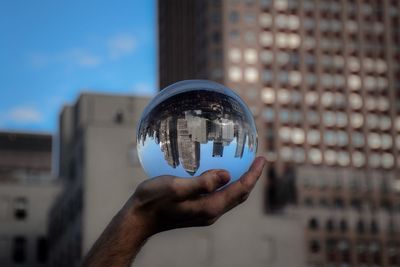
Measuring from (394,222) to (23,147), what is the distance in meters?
55.0

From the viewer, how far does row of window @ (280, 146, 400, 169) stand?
153250 mm

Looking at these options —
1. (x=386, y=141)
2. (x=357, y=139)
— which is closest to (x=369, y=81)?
(x=386, y=141)

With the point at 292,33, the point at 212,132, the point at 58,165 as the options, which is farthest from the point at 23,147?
the point at 212,132

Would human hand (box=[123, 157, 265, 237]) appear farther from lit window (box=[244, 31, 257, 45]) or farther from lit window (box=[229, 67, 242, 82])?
lit window (box=[244, 31, 257, 45])

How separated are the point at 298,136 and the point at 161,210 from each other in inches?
5958

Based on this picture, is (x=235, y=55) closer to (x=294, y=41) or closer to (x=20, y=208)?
(x=294, y=41)

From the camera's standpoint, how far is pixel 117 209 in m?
70.0

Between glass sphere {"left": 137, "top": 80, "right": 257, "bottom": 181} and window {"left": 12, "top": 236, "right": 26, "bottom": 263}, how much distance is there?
276 ft

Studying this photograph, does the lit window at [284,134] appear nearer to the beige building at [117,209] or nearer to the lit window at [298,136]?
the lit window at [298,136]

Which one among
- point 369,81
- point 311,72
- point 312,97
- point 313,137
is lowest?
point 313,137

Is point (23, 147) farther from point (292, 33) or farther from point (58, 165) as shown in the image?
point (292, 33)

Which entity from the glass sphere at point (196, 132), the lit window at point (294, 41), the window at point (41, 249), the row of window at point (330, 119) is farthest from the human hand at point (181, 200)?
the lit window at point (294, 41)

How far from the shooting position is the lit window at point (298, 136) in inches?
6088

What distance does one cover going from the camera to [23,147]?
131250 mm
